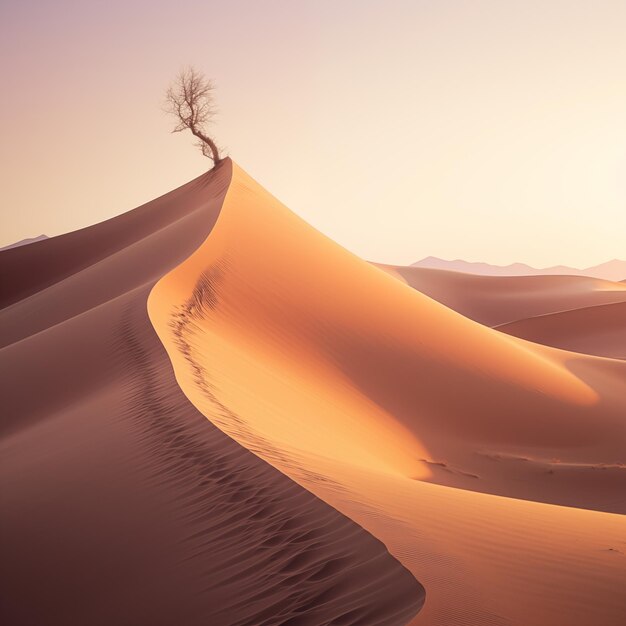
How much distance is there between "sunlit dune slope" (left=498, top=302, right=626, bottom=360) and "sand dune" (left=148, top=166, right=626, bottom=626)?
38.5 feet

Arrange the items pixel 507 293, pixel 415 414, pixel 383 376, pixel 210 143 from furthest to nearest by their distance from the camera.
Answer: pixel 507 293 < pixel 210 143 < pixel 383 376 < pixel 415 414

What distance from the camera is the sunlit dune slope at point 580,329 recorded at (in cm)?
2930

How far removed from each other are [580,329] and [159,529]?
98.1 feet

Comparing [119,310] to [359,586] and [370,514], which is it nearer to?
[370,514]

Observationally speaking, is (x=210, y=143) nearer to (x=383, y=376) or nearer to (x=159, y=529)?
(x=383, y=376)

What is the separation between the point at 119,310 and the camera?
10.7 metres

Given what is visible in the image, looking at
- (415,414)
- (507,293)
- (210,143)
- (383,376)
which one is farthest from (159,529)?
(507,293)

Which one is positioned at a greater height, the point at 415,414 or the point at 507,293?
the point at 415,414

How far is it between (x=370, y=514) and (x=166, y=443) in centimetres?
204

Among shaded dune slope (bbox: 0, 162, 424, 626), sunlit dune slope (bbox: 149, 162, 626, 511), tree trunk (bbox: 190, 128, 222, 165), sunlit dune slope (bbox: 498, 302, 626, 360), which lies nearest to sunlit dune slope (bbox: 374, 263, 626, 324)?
sunlit dune slope (bbox: 498, 302, 626, 360)

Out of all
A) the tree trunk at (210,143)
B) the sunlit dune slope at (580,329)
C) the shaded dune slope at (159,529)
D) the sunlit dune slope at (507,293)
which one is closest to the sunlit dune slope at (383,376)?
the shaded dune slope at (159,529)

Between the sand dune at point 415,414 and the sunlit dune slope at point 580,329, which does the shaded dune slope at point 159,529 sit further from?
the sunlit dune slope at point 580,329

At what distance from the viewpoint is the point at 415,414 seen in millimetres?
10633

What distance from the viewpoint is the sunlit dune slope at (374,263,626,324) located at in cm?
4047
